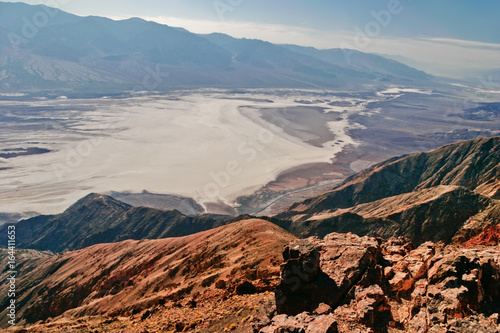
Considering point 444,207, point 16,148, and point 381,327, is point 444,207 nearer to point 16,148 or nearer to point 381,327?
point 381,327

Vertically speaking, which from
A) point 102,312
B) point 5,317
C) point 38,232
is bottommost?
point 38,232

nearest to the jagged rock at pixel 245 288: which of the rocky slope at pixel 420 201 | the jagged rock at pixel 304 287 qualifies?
the jagged rock at pixel 304 287

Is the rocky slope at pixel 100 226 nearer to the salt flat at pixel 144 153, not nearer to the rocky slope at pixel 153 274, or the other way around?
the salt flat at pixel 144 153

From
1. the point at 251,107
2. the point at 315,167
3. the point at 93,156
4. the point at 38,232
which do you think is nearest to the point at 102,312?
the point at 38,232

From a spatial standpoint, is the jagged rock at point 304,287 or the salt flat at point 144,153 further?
the salt flat at point 144,153

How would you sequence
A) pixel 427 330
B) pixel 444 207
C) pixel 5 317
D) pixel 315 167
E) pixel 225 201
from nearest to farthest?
pixel 427 330 → pixel 5 317 → pixel 444 207 → pixel 225 201 → pixel 315 167

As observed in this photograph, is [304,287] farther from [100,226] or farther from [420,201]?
[100,226]
